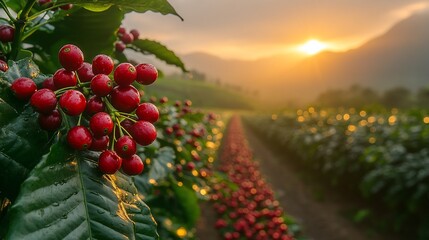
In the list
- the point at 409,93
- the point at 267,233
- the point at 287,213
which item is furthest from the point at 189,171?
the point at 409,93


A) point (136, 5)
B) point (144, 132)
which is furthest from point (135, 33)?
point (144, 132)

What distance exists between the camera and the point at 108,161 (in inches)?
31.6

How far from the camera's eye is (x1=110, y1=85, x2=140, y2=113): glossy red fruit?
84 cm

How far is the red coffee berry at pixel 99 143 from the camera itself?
33.2 inches

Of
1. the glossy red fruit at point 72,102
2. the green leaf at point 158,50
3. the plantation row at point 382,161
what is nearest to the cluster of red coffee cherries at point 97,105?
the glossy red fruit at point 72,102

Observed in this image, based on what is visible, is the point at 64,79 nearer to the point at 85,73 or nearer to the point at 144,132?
the point at 85,73

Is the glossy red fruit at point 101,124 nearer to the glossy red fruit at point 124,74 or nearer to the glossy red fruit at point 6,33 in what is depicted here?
the glossy red fruit at point 124,74

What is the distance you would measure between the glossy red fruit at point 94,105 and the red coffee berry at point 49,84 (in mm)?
100

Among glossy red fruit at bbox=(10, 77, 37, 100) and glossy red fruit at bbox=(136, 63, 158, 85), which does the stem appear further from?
glossy red fruit at bbox=(136, 63, 158, 85)

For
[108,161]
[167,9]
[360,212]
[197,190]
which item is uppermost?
[167,9]

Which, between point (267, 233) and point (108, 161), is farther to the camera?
point (267, 233)

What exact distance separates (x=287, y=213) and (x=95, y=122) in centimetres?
1018

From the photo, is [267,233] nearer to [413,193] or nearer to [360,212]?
[360,212]

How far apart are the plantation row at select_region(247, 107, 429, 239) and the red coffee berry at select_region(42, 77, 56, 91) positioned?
737 centimetres
